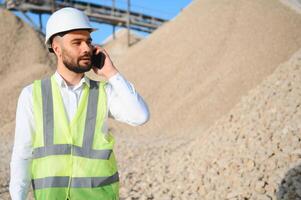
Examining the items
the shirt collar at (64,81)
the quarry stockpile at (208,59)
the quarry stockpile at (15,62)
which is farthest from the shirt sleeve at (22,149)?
the quarry stockpile at (15,62)

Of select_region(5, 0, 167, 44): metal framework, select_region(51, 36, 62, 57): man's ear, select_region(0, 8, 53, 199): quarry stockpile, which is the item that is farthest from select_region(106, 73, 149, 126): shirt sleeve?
select_region(5, 0, 167, 44): metal framework

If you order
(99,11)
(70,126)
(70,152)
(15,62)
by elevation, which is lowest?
(70,152)

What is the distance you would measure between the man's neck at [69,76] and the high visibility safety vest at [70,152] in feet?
0.24

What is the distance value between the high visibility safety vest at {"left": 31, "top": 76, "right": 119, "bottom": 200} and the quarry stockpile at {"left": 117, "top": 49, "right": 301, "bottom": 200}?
3429mm

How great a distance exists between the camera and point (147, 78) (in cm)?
1617

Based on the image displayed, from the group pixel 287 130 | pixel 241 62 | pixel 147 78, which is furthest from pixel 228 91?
pixel 287 130

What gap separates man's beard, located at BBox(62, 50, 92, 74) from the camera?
2.04 metres

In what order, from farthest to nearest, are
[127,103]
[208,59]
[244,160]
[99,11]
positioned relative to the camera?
[99,11], [208,59], [244,160], [127,103]

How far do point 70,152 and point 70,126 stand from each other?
13cm

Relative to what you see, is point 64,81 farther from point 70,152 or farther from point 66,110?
point 70,152

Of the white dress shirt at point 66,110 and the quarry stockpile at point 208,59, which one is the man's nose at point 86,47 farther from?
the quarry stockpile at point 208,59

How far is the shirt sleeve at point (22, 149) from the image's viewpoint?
6.66ft

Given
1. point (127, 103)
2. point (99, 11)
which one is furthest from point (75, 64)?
point (99, 11)

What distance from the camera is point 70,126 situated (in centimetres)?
206
